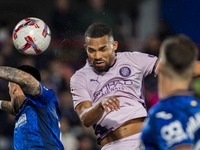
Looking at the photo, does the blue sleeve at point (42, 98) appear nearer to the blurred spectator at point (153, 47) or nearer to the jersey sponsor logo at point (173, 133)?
the jersey sponsor logo at point (173, 133)

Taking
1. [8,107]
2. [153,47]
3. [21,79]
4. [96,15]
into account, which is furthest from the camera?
[96,15]

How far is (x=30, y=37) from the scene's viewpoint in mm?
4711

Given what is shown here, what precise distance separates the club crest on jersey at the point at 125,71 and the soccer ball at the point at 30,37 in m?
1.11

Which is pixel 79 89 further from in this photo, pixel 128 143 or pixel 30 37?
pixel 30 37

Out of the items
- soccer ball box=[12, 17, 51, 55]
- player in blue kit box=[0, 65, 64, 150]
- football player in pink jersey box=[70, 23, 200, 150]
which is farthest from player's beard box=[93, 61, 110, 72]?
soccer ball box=[12, 17, 51, 55]

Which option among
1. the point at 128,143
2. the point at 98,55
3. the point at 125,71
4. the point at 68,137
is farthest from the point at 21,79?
the point at 68,137

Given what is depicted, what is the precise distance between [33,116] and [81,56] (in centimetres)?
Result: 444

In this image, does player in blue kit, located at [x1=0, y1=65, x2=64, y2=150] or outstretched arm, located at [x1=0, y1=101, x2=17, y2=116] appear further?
outstretched arm, located at [x1=0, y1=101, x2=17, y2=116]

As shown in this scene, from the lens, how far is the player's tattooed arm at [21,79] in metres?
3.82

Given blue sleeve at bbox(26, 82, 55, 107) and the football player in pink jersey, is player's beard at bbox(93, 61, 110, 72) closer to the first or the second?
the football player in pink jersey

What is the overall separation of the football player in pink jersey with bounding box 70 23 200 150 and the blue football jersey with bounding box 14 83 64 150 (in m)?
0.31

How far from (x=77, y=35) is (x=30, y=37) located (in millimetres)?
3709

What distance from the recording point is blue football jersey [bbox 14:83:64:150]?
13.7 ft

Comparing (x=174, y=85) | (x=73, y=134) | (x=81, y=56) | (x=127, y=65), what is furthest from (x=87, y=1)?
(x=174, y=85)
